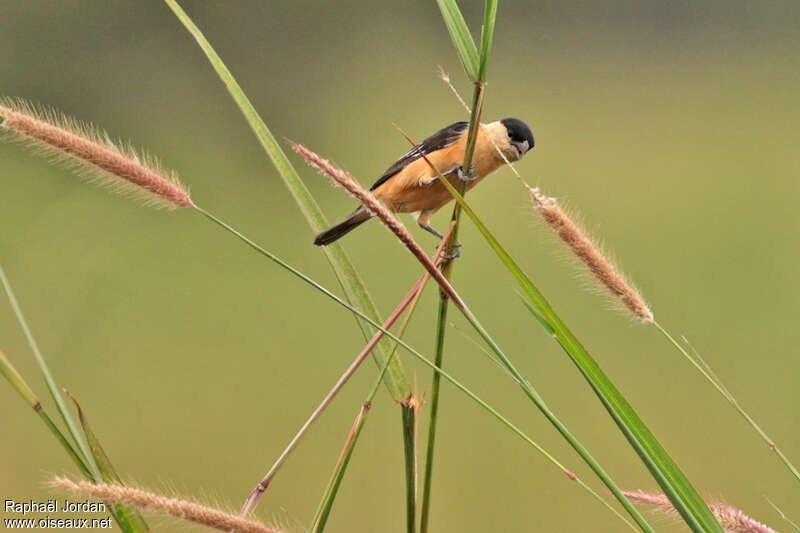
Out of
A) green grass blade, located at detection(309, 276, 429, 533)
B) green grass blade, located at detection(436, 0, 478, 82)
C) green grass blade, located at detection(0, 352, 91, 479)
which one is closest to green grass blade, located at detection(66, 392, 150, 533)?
green grass blade, located at detection(0, 352, 91, 479)

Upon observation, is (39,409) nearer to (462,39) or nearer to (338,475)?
(338,475)

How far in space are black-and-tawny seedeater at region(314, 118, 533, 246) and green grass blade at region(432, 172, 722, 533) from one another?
0.91 meters

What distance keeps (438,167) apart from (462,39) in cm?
85

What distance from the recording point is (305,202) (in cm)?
97

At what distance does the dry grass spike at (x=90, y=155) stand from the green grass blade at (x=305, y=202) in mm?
177

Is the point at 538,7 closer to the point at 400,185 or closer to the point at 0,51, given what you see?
the point at 0,51

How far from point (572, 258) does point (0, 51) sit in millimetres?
5065

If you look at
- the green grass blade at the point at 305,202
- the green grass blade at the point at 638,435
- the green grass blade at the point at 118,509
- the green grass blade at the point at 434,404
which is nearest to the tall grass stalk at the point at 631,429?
the green grass blade at the point at 638,435

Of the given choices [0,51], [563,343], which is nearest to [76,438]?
[563,343]

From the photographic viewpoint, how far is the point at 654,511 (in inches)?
29.8

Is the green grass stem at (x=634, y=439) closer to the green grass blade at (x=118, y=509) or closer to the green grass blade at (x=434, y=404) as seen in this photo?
the green grass blade at (x=434, y=404)

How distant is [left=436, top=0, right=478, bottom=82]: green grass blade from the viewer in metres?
0.81

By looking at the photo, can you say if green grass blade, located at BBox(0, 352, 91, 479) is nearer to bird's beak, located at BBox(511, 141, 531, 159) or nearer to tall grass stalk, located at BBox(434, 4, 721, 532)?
tall grass stalk, located at BBox(434, 4, 721, 532)

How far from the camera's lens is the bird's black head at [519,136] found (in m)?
1.64
